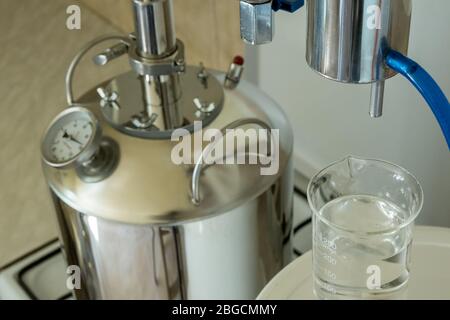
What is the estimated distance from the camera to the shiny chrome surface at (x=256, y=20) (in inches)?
19.5

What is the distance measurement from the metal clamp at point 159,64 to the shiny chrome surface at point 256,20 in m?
0.17

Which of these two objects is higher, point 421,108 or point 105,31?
point 421,108

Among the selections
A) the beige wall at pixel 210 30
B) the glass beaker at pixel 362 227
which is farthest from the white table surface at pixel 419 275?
the beige wall at pixel 210 30

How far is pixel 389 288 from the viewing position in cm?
49

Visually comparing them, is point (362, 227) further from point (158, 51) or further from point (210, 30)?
point (210, 30)

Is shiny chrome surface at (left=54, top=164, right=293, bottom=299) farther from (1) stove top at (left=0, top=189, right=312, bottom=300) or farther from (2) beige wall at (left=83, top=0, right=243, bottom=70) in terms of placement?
(2) beige wall at (left=83, top=0, right=243, bottom=70)

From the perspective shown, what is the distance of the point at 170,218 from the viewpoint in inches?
25.3

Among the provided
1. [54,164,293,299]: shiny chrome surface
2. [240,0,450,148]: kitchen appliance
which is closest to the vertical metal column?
[54,164,293,299]: shiny chrome surface

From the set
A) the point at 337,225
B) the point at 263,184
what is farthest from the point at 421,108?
the point at 337,225

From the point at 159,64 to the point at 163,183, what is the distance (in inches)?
4.2

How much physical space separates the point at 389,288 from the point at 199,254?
0.72 ft

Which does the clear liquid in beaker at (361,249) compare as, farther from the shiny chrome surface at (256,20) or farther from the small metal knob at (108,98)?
the small metal knob at (108,98)

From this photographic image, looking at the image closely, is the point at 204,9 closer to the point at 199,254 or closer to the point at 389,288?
the point at 199,254
